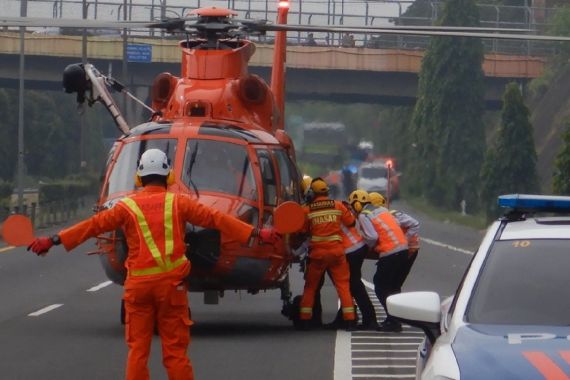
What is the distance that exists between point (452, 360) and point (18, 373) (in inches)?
270

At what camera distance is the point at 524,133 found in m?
53.0

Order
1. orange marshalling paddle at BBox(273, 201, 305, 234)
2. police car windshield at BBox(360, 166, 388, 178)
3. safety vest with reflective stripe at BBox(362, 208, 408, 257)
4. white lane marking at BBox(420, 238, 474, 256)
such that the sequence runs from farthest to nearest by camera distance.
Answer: police car windshield at BBox(360, 166, 388, 178), white lane marking at BBox(420, 238, 474, 256), safety vest with reflective stripe at BBox(362, 208, 408, 257), orange marshalling paddle at BBox(273, 201, 305, 234)

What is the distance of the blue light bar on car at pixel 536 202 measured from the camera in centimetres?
828

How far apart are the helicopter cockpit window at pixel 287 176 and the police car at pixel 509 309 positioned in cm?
878

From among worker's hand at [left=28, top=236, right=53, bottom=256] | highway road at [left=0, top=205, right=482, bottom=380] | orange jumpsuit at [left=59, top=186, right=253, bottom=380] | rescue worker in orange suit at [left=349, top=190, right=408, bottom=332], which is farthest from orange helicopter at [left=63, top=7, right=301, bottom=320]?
worker's hand at [left=28, top=236, right=53, bottom=256]

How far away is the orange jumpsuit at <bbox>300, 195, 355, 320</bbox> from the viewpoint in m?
16.2

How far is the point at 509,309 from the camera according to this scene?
290 inches

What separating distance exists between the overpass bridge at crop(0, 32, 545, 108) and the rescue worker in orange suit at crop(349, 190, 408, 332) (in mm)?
36304

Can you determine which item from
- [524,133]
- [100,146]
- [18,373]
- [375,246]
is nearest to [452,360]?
[18,373]

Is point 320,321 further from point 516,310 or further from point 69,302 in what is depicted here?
point 516,310

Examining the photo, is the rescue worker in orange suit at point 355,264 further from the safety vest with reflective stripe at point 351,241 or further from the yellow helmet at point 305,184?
the yellow helmet at point 305,184

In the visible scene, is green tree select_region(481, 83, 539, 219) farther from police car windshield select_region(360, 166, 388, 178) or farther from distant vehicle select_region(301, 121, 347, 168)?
distant vehicle select_region(301, 121, 347, 168)

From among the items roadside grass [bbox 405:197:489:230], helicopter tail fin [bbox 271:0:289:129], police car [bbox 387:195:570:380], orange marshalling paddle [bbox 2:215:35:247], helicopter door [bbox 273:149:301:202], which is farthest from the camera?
roadside grass [bbox 405:197:489:230]

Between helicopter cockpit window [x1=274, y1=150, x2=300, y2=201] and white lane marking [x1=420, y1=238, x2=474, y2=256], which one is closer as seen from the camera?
helicopter cockpit window [x1=274, y1=150, x2=300, y2=201]
